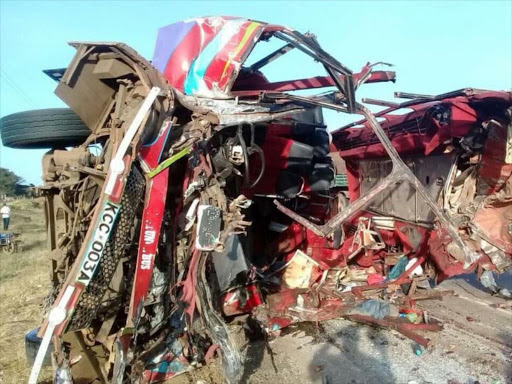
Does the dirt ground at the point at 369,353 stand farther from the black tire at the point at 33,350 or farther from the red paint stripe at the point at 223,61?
the red paint stripe at the point at 223,61

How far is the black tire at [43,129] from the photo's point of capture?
3494 mm

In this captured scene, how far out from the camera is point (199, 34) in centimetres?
436

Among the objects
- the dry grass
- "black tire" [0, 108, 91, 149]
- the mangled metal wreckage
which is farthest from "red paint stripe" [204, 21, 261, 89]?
the dry grass

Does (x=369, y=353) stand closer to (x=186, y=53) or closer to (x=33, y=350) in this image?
(x=33, y=350)

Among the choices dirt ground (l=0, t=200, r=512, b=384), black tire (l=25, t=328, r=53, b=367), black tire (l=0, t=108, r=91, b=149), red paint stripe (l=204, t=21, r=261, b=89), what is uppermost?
red paint stripe (l=204, t=21, r=261, b=89)

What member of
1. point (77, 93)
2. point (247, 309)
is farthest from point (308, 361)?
point (77, 93)

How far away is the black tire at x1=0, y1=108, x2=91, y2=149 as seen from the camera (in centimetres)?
349

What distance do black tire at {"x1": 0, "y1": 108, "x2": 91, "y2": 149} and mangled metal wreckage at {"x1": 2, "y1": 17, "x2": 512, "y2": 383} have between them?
230mm

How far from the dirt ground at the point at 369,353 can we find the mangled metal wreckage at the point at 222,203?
207mm

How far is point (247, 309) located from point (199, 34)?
10.4 ft

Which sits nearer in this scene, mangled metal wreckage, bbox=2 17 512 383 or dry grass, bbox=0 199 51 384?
mangled metal wreckage, bbox=2 17 512 383

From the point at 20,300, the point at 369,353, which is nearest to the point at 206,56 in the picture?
the point at 369,353

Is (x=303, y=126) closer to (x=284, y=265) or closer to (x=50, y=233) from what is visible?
(x=284, y=265)

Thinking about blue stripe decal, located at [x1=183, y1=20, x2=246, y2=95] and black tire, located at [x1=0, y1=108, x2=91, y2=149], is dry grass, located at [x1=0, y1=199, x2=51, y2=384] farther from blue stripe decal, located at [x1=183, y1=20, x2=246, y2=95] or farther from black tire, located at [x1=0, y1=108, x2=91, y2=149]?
blue stripe decal, located at [x1=183, y1=20, x2=246, y2=95]
